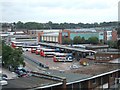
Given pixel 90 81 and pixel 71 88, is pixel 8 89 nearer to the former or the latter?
pixel 71 88

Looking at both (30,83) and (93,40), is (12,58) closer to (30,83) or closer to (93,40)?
(30,83)

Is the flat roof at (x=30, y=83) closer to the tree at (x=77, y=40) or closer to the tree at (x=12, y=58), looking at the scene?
the tree at (x=12, y=58)

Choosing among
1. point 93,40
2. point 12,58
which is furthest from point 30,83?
point 93,40

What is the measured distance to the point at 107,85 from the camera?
6059 mm

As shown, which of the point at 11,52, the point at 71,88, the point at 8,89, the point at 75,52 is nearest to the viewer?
the point at 8,89

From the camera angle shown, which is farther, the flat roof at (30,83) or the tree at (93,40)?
the tree at (93,40)

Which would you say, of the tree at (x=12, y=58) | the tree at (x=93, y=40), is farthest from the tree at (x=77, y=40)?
the tree at (x=12, y=58)

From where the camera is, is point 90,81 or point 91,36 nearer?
point 90,81

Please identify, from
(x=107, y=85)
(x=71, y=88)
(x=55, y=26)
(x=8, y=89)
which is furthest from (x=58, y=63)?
(x=55, y=26)

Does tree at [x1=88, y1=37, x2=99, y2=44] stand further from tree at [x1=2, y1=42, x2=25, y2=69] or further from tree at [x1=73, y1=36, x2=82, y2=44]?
tree at [x1=2, y1=42, x2=25, y2=69]

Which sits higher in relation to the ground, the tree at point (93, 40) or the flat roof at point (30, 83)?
the flat roof at point (30, 83)

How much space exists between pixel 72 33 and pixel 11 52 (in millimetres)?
11653

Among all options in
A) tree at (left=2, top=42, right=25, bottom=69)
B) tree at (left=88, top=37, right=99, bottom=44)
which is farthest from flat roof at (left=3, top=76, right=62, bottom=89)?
tree at (left=88, top=37, right=99, bottom=44)

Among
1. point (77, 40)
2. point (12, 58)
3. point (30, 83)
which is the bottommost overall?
point (12, 58)
